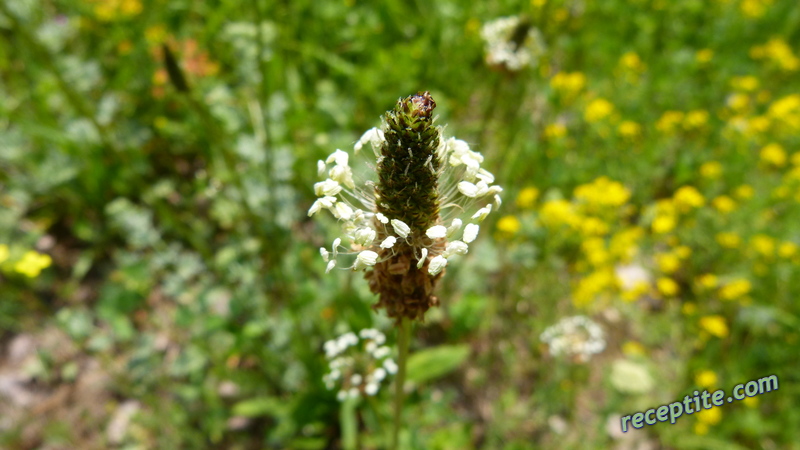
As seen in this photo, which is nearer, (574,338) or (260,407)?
(260,407)

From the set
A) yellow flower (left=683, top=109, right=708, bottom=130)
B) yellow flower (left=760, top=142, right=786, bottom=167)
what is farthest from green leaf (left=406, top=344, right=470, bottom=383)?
yellow flower (left=760, top=142, right=786, bottom=167)

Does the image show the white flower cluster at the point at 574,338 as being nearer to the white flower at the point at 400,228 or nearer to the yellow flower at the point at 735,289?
the yellow flower at the point at 735,289

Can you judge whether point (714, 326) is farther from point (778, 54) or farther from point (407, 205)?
point (778, 54)

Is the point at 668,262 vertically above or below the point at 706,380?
above

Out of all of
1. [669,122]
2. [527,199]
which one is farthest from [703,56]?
[527,199]

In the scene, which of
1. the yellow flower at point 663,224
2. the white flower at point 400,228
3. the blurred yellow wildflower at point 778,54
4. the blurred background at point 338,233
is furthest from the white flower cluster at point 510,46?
the blurred yellow wildflower at point 778,54

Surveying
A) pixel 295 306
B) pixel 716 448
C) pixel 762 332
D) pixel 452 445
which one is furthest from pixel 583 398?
pixel 295 306

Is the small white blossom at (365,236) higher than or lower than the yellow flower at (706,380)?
lower

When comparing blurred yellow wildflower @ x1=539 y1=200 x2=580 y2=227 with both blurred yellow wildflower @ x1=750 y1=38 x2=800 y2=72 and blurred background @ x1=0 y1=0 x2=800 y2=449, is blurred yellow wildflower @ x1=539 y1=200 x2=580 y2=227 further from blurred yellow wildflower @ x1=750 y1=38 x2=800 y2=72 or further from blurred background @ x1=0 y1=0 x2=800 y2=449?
blurred yellow wildflower @ x1=750 y1=38 x2=800 y2=72
